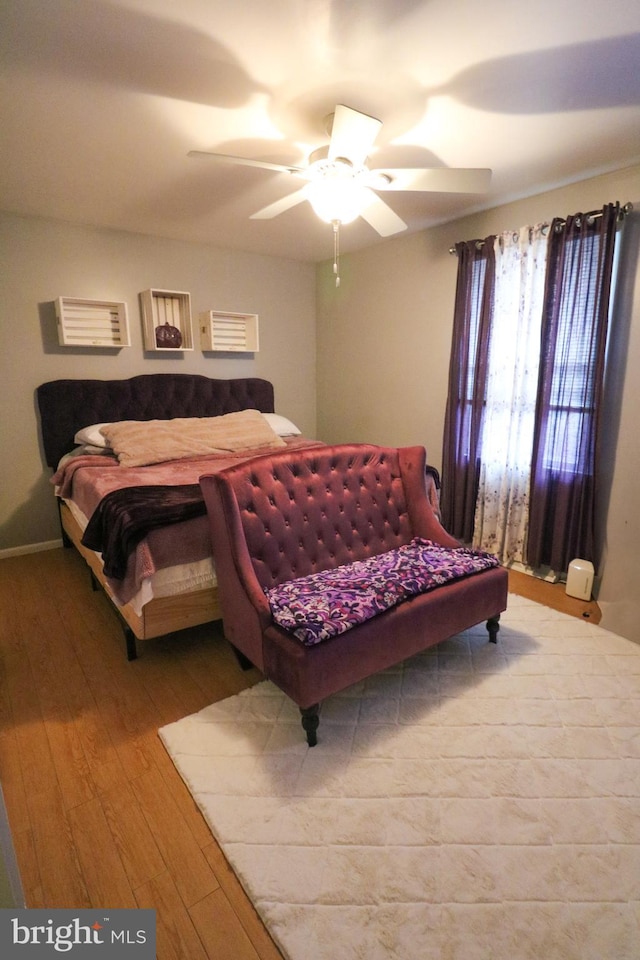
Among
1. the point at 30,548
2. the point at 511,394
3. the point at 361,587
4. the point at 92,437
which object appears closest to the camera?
the point at 361,587

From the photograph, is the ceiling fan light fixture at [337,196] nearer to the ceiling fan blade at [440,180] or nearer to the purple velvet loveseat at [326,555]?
the ceiling fan blade at [440,180]

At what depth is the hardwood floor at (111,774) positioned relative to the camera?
4.12 ft

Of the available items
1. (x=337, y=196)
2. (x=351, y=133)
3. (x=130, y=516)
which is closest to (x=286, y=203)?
(x=337, y=196)

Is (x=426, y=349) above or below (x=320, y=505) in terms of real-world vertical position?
above

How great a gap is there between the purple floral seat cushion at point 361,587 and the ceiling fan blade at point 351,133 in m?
1.77

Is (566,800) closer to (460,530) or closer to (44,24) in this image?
(460,530)

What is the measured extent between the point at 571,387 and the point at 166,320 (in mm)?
3077

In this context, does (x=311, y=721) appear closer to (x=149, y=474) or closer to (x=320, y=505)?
(x=320, y=505)

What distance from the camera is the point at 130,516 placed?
2.06m

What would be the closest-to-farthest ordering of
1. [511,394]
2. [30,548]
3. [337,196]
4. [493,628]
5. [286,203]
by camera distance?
[337,196], [286,203], [493,628], [511,394], [30,548]

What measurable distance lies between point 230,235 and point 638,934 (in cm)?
433

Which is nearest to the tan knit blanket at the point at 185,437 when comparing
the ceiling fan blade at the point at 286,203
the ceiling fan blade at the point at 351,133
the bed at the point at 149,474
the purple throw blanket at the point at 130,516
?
the bed at the point at 149,474

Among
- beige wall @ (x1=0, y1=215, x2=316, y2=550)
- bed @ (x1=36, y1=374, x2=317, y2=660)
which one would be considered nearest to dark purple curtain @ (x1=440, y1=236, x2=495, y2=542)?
bed @ (x1=36, y1=374, x2=317, y2=660)

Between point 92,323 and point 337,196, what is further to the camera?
point 92,323
